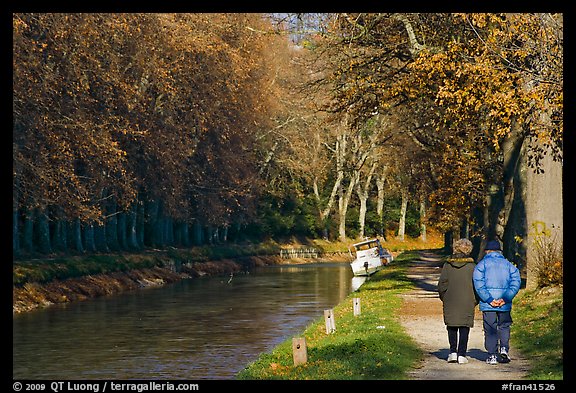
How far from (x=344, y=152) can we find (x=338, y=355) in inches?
3205

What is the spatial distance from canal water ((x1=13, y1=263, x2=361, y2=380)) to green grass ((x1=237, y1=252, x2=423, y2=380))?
6.99 feet

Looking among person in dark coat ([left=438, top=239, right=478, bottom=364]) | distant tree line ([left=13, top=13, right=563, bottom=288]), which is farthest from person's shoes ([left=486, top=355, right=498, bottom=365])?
distant tree line ([left=13, top=13, right=563, bottom=288])

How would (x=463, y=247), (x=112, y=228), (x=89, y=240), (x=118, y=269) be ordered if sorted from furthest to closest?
(x=112, y=228) → (x=89, y=240) → (x=118, y=269) → (x=463, y=247)

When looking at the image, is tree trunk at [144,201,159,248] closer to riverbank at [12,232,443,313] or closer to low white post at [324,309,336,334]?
riverbank at [12,232,443,313]

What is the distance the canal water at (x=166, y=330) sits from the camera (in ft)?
85.2

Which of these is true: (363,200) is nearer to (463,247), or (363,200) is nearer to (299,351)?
(299,351)

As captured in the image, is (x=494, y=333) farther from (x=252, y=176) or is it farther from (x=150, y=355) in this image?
(x=252, y=176)

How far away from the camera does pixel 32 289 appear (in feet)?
141

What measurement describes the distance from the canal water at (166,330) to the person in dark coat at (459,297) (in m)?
6.15

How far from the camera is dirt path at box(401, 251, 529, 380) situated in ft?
58.4

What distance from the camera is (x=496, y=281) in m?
18.9

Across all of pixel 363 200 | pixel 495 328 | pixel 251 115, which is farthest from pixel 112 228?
pixel 363 200

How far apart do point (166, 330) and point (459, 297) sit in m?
17.1

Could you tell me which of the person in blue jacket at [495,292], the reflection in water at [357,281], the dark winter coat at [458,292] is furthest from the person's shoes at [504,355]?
the reflection in water at [357,281]
